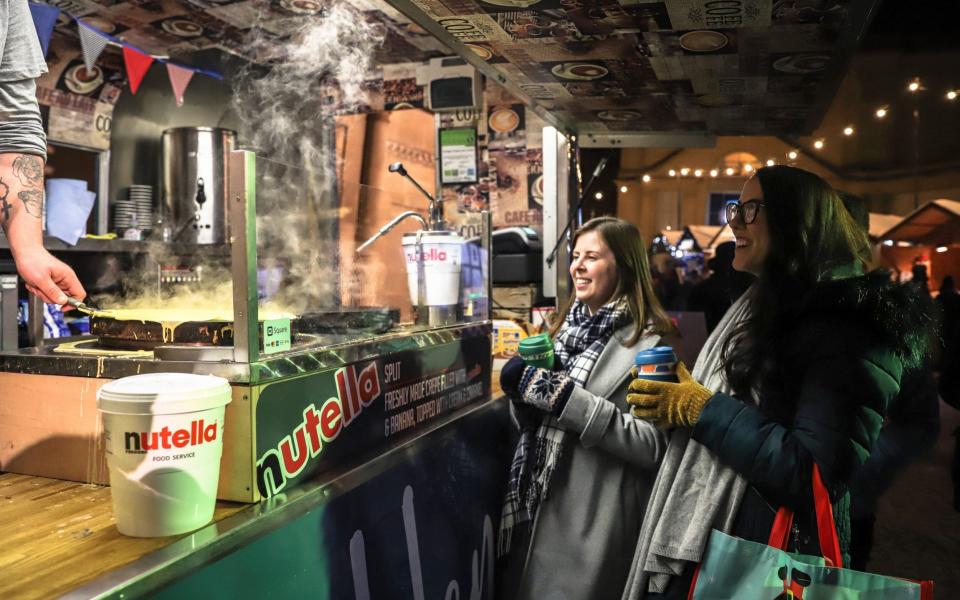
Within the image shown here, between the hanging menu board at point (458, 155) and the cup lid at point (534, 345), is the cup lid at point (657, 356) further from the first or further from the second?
the hanging menu board at point (458, 155)

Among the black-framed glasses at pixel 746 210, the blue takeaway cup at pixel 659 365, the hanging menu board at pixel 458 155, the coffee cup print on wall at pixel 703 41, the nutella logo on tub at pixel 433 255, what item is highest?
the hanging menu board at pixel 458 155

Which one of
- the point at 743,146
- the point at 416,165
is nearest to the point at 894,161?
the point at 743,146

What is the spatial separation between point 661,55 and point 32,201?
6.12ft

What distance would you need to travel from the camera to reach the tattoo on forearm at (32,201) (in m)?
1.68

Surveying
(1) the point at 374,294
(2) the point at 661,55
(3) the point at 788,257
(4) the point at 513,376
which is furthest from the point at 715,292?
(3) the point at 788,257

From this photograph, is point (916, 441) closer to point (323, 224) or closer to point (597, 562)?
point (597, 562)

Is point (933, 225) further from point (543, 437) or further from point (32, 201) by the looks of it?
point (32, 201)

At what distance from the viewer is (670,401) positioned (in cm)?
178

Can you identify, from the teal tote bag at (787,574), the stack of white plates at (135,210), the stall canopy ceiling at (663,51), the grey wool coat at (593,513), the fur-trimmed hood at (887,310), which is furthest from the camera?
the stack of white plates at (135,210)

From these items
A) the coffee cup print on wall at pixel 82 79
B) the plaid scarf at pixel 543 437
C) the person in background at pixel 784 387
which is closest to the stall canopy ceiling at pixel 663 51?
the person in background at pixel 784 387

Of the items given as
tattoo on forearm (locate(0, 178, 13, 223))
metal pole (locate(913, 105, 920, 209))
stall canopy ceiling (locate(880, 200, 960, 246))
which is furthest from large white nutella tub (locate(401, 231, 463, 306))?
metal pole (locate(913, 105, 920, 209))

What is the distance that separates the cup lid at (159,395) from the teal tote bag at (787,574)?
1166 millimetres

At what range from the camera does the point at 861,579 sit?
143 centimetres

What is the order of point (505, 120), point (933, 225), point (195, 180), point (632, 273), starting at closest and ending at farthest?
point (632, 273) → point (195, 180) → point (505, 120) → point (933, 225)
